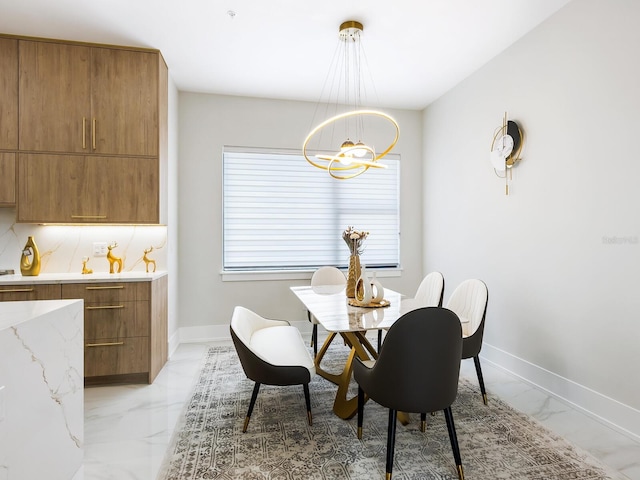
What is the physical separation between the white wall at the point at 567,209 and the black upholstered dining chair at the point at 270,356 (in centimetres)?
190

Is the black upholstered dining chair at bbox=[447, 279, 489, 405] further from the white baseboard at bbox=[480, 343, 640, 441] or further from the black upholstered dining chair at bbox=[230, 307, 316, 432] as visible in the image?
the black upholstered dining chair at bbox=[230, 307, 316, 432]

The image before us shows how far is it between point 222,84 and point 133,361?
286 cm

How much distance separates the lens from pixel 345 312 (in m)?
2.34

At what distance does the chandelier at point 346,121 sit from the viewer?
2861mm

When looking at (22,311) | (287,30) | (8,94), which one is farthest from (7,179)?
(287,30)

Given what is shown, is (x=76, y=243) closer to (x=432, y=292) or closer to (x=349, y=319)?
(x=349, y=319)

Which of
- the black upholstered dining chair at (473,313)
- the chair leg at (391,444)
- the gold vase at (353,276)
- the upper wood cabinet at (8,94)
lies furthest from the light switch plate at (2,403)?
the upper wood cabinet at (8,94)

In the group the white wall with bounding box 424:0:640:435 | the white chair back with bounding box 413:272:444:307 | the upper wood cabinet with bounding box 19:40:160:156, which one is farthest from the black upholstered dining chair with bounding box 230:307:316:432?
the white wall with bounding box 424:0:640:435

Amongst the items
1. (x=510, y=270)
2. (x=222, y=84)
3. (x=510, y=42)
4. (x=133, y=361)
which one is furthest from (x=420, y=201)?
(x=133, y=361)

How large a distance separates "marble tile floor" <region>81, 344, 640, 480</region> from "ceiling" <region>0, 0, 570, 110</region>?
2.85 m

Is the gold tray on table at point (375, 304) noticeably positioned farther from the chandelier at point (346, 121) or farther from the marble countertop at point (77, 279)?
the marble countertop at point (77, 279)

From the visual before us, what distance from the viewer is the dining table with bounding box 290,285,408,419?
2013 millimetres

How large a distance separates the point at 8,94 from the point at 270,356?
10.00 ft

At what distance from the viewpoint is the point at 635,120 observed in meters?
2.15
